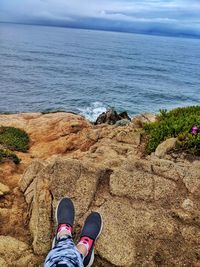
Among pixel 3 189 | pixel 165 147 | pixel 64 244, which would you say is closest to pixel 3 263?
pixel 64 244

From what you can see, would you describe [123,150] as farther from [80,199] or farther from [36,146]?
[36,146]

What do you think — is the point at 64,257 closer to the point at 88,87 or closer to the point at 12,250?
the point at 12,250

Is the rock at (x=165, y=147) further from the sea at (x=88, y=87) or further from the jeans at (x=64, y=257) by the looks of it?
the sea at (x=88, y=87)

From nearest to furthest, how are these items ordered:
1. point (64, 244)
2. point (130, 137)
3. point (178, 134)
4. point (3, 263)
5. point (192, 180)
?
point (64, 244) < point (3, 263) < point (192, 180) < point (178, 134) < point (130, 137)

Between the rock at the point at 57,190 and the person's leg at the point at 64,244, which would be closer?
the person's leg at the point at 64,244

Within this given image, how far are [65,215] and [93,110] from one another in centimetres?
3377

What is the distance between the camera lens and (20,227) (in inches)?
281

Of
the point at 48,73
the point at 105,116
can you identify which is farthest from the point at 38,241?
the point at 48,73

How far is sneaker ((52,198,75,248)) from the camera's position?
20.6 feet

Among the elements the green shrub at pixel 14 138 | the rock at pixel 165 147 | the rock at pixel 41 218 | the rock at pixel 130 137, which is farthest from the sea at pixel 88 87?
the rock at pixel 41 218

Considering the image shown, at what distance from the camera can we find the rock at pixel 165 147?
1009 centimetres

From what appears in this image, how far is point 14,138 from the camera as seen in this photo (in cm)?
1580

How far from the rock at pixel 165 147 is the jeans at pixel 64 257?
17.2 ft

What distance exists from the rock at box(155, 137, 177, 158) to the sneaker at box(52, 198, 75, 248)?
396cm
